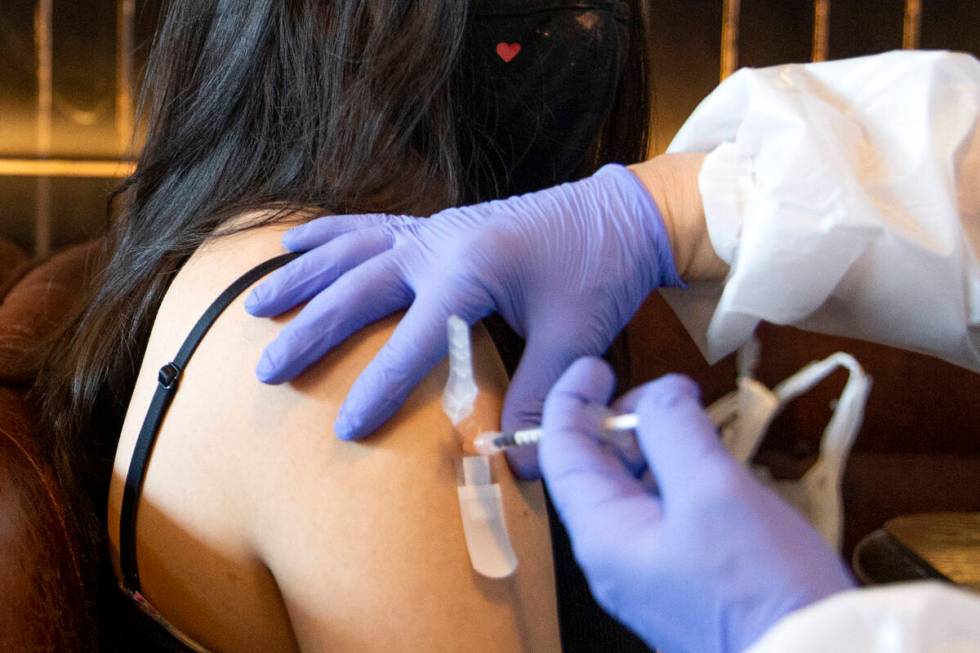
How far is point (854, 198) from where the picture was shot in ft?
2.69

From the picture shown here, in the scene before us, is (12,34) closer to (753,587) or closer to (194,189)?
(194,189)

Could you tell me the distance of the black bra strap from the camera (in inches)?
31.1

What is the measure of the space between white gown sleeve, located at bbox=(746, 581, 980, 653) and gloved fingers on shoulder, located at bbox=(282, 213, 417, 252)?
54 centimetres

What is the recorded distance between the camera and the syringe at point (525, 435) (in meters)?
0.61

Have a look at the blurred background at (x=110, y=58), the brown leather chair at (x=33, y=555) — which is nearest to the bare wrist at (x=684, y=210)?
the brown leather chair at (x=33, y=555)

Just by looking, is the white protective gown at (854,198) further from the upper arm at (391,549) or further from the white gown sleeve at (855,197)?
the upper arm at (391,549)

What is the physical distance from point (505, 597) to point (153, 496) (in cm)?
30

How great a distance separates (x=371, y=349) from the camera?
2.58 ft

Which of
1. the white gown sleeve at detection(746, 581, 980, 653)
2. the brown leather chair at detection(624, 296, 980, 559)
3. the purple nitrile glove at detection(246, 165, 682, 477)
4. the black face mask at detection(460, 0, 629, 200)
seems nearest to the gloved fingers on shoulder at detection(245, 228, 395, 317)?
the purple nitrile glove at detection(246, 165, 682, 477)

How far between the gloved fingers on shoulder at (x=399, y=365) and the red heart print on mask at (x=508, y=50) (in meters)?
0.35

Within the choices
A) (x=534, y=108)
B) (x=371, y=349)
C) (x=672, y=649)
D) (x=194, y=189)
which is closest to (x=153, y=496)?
(x=371, y=349)

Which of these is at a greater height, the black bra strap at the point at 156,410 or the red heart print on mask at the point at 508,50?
the red heart print on mask at the point at 508,50

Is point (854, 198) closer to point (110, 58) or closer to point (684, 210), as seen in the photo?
point (684, 210)

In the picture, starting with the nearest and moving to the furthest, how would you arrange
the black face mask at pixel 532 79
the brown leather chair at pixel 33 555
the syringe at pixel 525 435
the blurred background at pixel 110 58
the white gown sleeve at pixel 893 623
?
the white gown sleeve at pixel 893 623
the syringe at pixel 525 435
the brown leather chair at pixel 33 555
the black face mask at pixel 532 79
the blurred background at pixel 110 58
